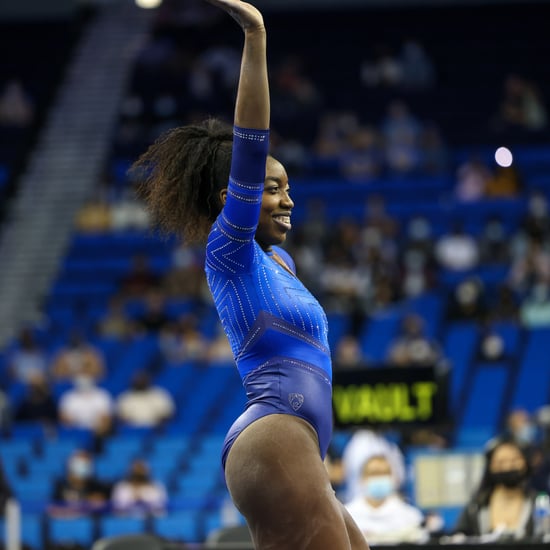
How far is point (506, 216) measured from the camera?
17.0 m

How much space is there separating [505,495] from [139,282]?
11.1m

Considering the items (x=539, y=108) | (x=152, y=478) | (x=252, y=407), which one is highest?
(x=539, y=108)

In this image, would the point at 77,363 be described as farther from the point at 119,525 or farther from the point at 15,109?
the point at 15,109

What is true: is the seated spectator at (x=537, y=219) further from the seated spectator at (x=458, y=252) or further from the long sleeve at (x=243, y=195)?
the long sleeve at (x=243, y=195)

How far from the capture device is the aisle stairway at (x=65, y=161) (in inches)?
772

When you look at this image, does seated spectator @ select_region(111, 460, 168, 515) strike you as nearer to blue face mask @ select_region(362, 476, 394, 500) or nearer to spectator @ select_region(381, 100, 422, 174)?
blue face mask @ select_region(362, 476, 394, 500)

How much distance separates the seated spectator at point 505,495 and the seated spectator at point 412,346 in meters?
6.45

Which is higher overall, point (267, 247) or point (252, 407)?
point (267, 247)

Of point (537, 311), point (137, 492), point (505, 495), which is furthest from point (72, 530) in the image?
point (537, 311)

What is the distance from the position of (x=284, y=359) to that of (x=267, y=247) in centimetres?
42

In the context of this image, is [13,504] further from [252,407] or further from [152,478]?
[252,407]

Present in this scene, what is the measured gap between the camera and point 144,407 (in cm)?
1406

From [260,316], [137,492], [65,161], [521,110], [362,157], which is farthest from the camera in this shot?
[65,161]

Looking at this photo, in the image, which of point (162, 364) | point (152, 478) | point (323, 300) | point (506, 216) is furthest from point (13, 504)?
point (506, 216)
